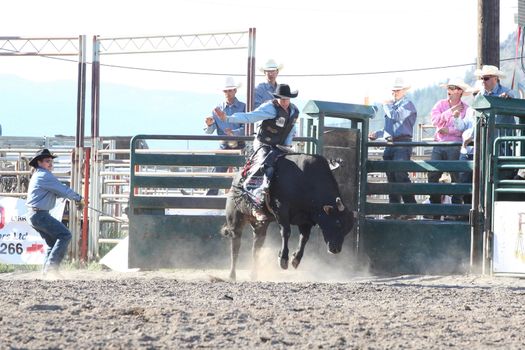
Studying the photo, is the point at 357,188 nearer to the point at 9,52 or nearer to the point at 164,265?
the point at 164,265

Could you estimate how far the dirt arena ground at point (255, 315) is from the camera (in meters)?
6.55

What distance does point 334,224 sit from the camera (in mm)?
11273

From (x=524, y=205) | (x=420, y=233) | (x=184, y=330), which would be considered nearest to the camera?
(x=184, y=330)

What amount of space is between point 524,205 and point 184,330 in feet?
18.7

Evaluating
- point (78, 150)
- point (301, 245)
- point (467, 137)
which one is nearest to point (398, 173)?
point (467, 137)

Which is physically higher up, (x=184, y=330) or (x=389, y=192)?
(x=389, y=192)

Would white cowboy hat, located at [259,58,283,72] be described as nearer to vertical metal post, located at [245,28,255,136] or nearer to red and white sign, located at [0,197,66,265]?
vertical metal post, located at [245,28,255,136]

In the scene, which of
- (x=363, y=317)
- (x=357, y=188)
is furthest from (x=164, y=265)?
(x=363, y=317)

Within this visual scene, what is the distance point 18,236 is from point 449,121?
606cm

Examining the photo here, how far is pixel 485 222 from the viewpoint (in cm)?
1193

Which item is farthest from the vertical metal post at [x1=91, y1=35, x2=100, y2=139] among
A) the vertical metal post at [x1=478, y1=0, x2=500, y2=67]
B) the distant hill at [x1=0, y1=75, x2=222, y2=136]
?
the distant hill at [x1=0, y1=75, x2=222, y2=136]

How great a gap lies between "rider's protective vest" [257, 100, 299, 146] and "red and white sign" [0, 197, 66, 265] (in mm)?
4422

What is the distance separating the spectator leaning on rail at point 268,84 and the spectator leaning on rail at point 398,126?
1.41 meters

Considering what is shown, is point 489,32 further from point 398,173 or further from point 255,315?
point 255,315
